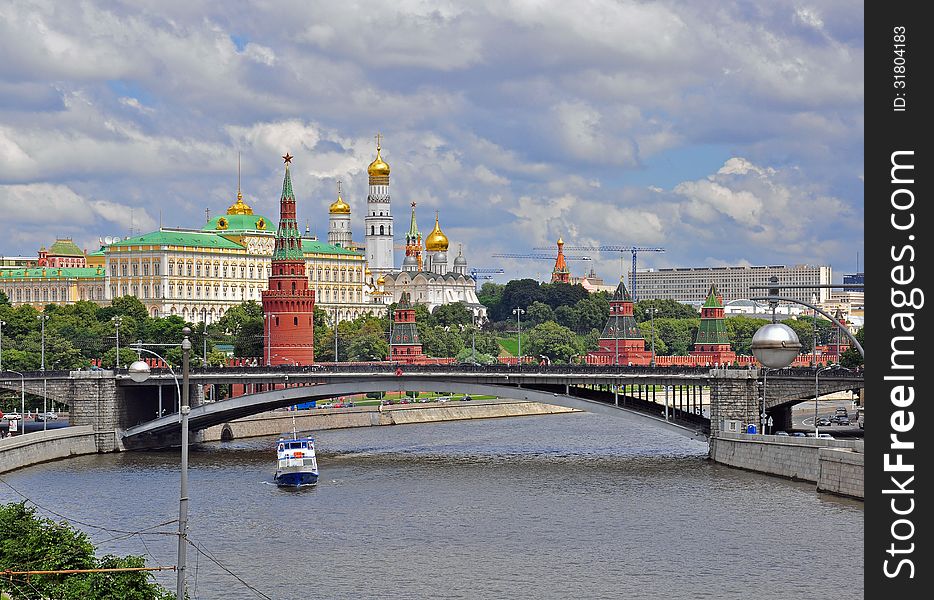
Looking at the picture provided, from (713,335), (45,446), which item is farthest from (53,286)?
(45,446)

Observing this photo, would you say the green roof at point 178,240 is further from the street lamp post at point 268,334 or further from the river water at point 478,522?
the river water at point 478,522

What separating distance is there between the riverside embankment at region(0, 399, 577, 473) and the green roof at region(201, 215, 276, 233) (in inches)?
3009

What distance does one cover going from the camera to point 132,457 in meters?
79.9

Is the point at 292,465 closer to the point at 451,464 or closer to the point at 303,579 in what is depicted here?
the point at 451,464

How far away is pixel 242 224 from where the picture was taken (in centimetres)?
19362

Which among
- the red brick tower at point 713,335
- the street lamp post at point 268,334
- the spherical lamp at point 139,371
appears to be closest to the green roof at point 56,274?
the street lamp post at point 268,334

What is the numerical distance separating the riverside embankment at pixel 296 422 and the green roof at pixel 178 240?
226 feet

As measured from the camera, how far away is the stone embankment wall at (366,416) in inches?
3718

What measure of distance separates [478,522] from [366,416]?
174 feet

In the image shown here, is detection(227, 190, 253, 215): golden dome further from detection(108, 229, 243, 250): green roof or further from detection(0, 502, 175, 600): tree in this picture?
detection(0, 502, 175, 600): tree

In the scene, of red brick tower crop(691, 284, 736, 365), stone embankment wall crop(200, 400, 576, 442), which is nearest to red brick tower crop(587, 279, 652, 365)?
red brick tower crop(691, 284, 736, 365)

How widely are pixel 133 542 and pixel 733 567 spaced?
18.7 meters

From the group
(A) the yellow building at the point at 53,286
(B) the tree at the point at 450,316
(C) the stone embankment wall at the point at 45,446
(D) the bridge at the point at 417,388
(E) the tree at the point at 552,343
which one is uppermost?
(A) the yellow building at the point at 53,286

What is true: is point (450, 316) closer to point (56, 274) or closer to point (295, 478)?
point (56, 274)
